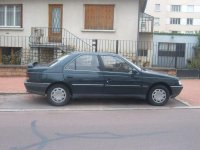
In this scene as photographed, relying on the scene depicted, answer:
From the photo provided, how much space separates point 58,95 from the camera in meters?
10.9

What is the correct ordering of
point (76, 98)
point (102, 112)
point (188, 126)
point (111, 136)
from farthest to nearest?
1. point (76, 98)
2. point (102, 112)
3. point (188, 126)
4. point (111, 136)

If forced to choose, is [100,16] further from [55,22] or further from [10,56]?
[10,56]

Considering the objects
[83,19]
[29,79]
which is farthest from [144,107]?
[83,19]

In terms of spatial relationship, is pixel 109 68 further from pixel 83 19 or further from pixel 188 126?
pixel 83 19

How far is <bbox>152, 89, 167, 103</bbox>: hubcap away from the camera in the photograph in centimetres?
1127

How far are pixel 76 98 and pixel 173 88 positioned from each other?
9.74 ft

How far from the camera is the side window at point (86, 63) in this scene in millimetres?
11008

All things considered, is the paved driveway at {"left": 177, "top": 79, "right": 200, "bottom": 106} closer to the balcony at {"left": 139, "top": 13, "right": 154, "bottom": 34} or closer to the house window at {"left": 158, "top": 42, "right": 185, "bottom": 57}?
the balcony at {"left": 139, "top": 13, "right": 154, "bottom": 34}

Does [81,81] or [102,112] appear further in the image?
[81,81]

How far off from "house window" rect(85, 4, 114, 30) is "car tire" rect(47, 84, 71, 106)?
1234cm

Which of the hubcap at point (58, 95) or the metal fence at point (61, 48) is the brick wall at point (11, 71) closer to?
the metal fence at point (61, 48)

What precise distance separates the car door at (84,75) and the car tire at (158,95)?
148 cm

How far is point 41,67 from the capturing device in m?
11.0

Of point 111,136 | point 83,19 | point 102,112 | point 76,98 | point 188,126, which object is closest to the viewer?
point 111,136
